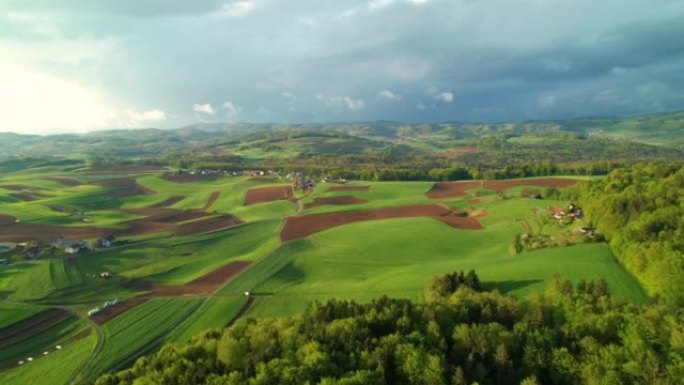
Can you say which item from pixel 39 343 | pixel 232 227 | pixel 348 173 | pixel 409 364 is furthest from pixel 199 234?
pixel 348 173

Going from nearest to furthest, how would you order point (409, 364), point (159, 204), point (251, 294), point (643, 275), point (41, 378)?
point (409, 364) < point (41, 378) < point (643, 275) < point (251, 294) < point (159, 204)

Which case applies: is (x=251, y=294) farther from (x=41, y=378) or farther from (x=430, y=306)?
(x=430, y=306)

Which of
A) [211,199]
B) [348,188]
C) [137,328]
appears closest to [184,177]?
[211,199]

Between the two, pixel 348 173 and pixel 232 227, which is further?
pixel 348 173

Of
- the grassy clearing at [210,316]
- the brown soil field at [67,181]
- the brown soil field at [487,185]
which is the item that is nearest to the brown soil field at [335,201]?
the brown soil field at [487,185]

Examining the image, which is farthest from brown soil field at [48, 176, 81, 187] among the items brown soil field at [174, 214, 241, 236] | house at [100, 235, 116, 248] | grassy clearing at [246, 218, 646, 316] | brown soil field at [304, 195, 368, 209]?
grassy clearing at [246, 218, 646, 316]

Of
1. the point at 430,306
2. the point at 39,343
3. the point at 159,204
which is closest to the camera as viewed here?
the point at 430,306

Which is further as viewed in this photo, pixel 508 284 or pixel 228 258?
pixel 228 258

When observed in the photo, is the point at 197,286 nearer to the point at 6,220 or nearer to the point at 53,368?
A: the point at 53,368
